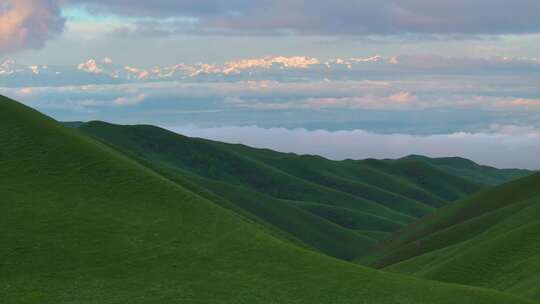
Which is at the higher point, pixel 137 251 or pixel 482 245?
pixel 482 245

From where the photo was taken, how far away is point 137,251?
241ft

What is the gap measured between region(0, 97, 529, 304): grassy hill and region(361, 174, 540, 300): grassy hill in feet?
66.5

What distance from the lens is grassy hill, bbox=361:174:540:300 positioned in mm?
93500

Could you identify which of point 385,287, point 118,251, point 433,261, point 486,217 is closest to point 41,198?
point 118,251

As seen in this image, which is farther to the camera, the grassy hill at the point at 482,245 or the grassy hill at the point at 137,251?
the grassy hill at the point at 482,245

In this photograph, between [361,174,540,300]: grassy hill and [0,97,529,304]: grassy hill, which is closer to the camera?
[0,97,529,304]: grassy hill

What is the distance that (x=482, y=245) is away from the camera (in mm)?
106000

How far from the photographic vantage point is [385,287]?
229 ft

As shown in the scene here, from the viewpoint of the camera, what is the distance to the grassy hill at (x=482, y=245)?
93.5 meters

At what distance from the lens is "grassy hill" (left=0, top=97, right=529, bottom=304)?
65.9m

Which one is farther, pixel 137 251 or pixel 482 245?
pixel 482 245

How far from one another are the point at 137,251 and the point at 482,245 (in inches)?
2055

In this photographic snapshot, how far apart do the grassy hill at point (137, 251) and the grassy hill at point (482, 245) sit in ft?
66.5

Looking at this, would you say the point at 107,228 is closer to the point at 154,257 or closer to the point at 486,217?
the point at 154,257
